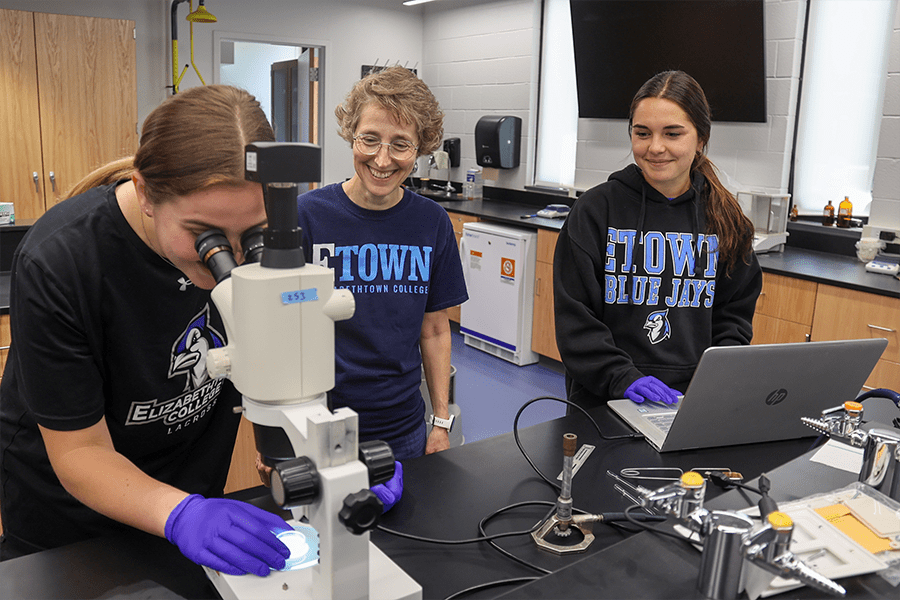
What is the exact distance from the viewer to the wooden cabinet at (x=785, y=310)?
9.78 ft

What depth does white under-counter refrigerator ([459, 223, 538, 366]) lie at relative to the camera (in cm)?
437

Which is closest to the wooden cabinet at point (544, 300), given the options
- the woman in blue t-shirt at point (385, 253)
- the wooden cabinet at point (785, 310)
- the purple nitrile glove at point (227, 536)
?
the wooden cabinet at point (785, 310)

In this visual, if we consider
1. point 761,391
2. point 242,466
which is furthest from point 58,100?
point 761,391

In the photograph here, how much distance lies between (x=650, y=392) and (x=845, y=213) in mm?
2609

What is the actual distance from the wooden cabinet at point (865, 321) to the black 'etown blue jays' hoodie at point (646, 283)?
1.26 meters

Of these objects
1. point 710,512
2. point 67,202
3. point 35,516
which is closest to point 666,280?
point 710,512

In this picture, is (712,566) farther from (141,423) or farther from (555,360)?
(555,360)

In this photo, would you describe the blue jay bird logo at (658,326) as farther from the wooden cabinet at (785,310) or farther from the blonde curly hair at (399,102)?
the wooden cabinet at (785,310)

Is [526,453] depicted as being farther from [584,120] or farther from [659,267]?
[584,120]

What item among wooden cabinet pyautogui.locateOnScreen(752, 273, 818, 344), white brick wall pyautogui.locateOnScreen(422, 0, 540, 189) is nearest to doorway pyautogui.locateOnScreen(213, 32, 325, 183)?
white brick wall pyautogui.locateOnScreen(422, 0, 540, 189)

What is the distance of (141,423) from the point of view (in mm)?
1137

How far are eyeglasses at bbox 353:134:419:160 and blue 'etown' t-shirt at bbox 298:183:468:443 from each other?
5.5 inches

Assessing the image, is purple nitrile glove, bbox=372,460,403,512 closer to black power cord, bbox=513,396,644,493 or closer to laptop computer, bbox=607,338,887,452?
black power cord, bbox=513,396,644,493

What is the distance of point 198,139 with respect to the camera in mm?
913
